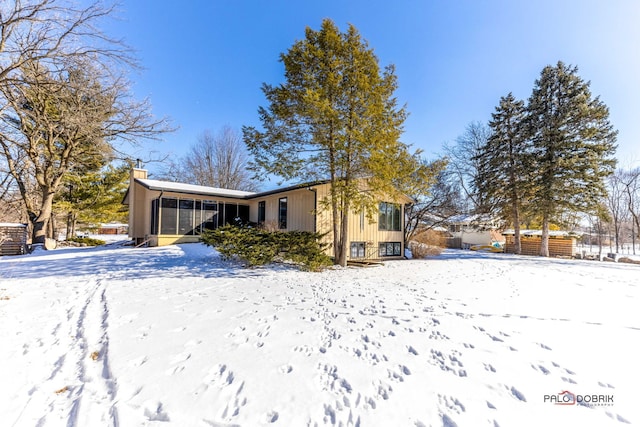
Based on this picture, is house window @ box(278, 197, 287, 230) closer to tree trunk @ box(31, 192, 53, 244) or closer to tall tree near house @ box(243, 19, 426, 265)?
tall tree near house @ box(243, 19, 426, 265)

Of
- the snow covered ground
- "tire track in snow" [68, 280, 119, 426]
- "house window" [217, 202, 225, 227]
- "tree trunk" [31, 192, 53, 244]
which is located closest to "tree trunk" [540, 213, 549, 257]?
the snow covered ground

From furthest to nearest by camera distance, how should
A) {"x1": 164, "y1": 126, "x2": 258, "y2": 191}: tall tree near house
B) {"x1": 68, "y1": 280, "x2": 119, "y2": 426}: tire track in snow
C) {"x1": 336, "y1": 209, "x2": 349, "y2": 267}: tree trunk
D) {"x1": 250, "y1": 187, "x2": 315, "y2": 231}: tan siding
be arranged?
{"x1": 164, "y1": 126, "x2": 258, "y2": 191}: tall tree near house
{"x1": 250, "y1": 187, "x2": 315, "y2": 231}: tan siding
{"x1": 336, "y1": 209, "x2": 349, "y2": 267}: tree trunk
{"x1": 68, "y1": 280, "x2": 119, "y2": 426}: tire track in snow

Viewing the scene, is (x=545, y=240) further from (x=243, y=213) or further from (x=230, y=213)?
(x=230, y=213)

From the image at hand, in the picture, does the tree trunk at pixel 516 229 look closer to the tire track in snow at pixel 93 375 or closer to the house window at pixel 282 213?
the house window at pixel 282 213

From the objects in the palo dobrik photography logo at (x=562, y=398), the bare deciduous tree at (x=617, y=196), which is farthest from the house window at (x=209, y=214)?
the bare deciduous tree at (x=617, y=196)

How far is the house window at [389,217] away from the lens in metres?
13.4

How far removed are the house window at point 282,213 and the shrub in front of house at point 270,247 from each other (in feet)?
12.0

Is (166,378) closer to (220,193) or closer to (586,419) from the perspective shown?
(586,419)

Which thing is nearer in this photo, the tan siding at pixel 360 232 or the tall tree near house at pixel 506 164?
the tan siding at pixel 360 232

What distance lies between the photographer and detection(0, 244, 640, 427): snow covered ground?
2.19m

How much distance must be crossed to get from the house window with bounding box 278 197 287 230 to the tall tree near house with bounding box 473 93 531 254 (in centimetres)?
1439

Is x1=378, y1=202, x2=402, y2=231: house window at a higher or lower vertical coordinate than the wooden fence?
higher

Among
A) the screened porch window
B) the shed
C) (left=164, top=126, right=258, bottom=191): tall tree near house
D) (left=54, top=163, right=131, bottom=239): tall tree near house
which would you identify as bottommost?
the shed

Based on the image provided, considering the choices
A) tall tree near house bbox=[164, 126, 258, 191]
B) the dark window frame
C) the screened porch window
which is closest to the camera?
the dark window frame
